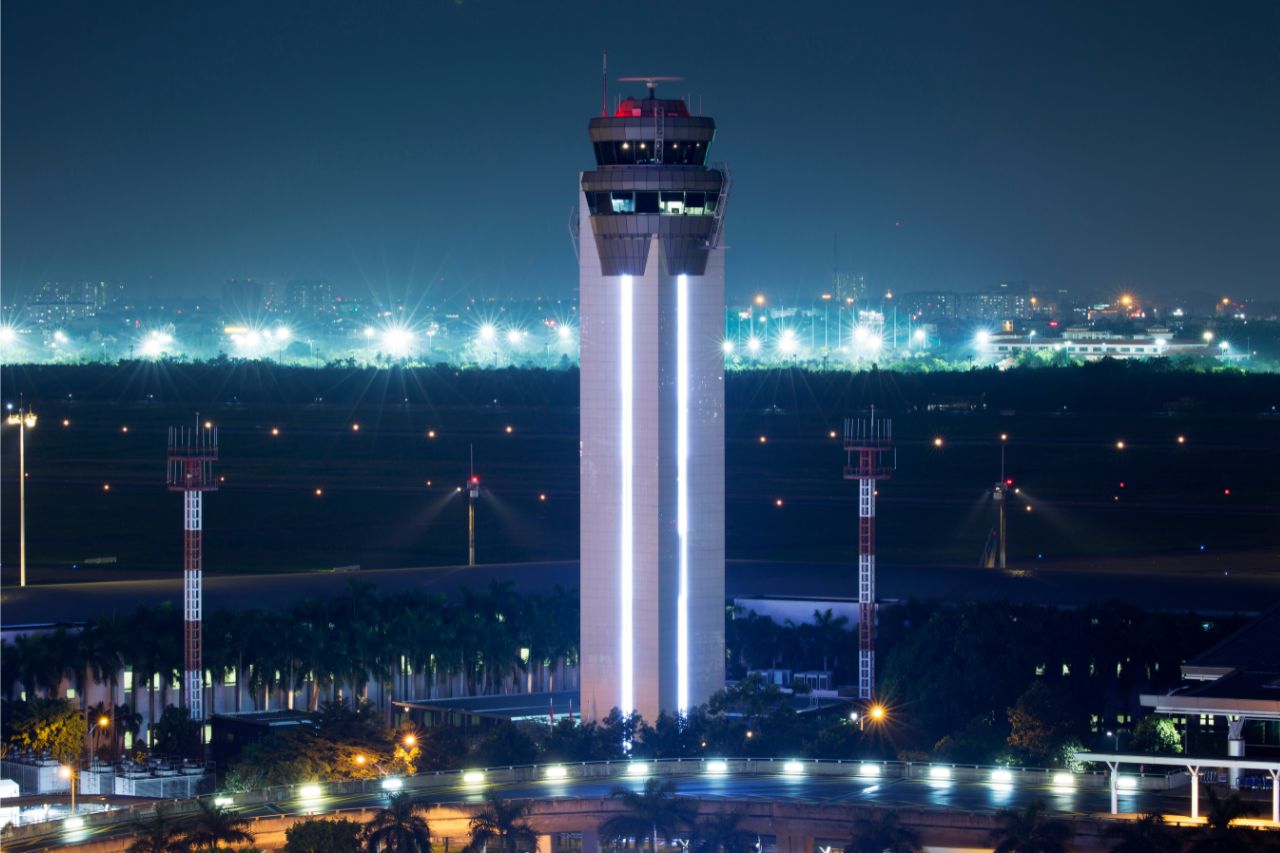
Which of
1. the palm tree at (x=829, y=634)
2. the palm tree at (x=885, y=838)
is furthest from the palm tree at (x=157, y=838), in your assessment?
the palm tree at (x=829, y=634)

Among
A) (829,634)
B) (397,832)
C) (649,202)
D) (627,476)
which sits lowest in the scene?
(397,832)

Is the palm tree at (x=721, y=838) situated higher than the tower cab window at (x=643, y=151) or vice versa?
the tower cab window at (x=643, y=151)

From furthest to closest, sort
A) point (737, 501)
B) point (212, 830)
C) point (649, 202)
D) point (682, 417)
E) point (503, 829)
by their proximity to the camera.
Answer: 1. point (737, 501)
2. point (682, 417)
3. point (649, 202)
4. point (503, 829)
5. point (212, 830)

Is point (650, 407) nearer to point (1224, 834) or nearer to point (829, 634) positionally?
point (829, 634)

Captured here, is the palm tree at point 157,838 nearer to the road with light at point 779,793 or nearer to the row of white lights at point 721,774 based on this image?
the road with light at point 779,793

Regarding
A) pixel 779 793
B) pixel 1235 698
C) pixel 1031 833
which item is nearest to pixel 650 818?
pixel 779 793
